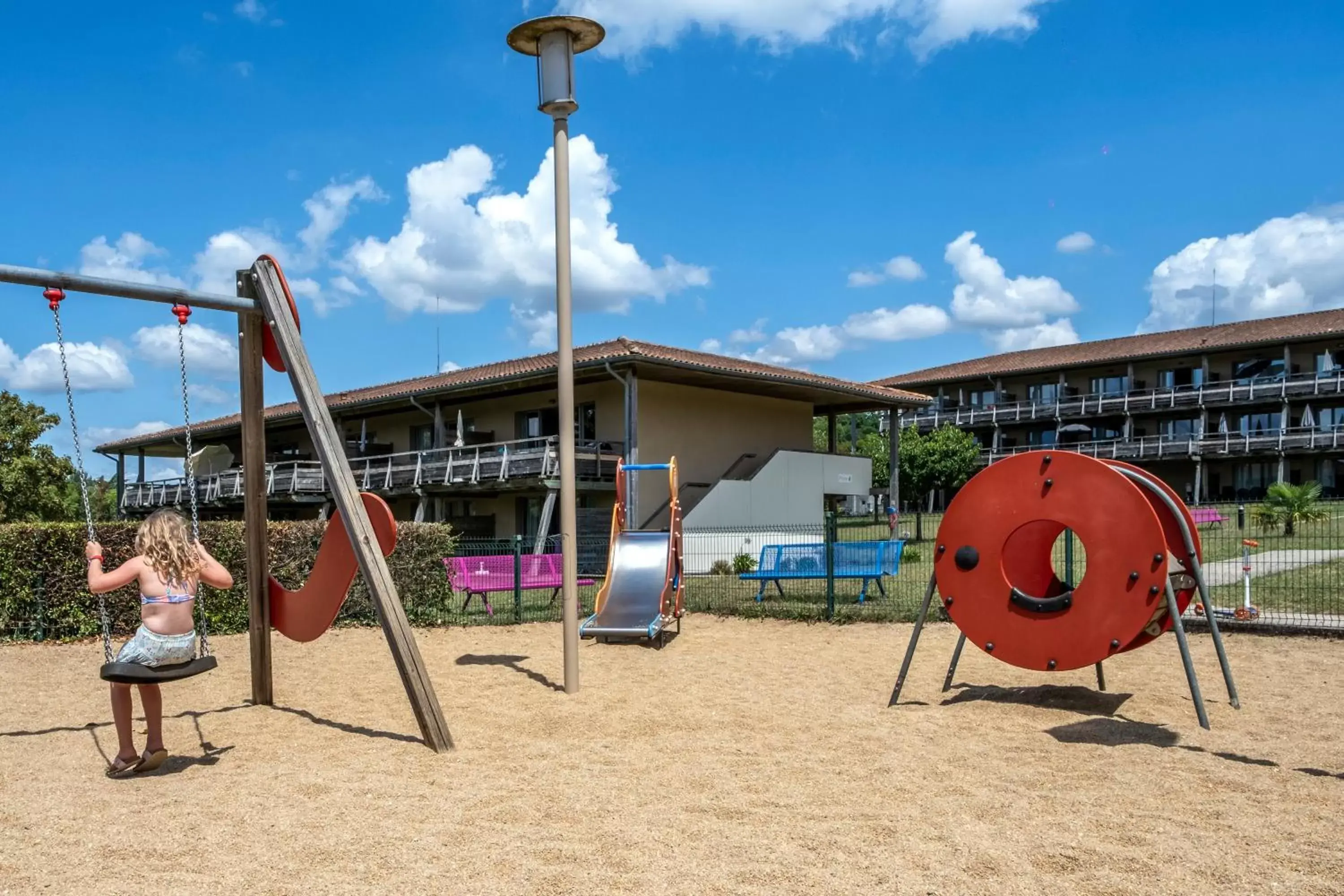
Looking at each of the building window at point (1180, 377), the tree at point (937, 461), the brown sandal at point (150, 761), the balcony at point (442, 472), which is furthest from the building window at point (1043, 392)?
the brown sandal at point (150, 761)

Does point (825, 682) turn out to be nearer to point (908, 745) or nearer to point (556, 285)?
point (908, 745)

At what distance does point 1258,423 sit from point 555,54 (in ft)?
145

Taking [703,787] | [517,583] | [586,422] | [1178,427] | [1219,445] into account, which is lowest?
[703,787]

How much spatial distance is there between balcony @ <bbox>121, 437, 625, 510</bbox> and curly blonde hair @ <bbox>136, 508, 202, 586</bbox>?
14.3 meters

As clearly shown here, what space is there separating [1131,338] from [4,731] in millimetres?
48559

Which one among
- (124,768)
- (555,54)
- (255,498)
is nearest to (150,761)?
(124,768)

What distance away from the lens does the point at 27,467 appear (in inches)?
1112

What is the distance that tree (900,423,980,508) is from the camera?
37.1 m

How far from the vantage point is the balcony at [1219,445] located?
40500 mm

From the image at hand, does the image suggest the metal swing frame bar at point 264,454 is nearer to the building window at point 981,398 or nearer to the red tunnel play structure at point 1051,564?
the red tunnel play structure at point 1051,564

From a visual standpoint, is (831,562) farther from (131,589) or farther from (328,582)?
(131,589)

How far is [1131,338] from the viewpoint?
4762cm

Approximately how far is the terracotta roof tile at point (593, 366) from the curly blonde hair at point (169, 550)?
52.0ft

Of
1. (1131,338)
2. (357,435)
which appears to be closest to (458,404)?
(357,435)
